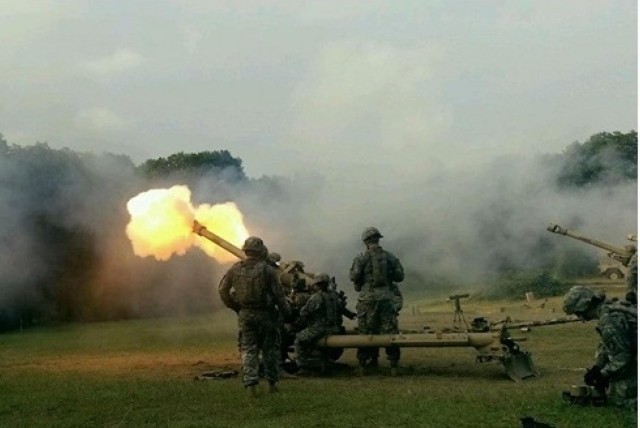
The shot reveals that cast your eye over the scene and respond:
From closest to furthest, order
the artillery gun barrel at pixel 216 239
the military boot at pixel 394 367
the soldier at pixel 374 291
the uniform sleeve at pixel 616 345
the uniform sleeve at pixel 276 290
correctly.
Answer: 1. the uniform sleeve at pixel 616 345
2. the uniform sleeve at pixel 276 290
3. the military boot at pixel 394 367
4. the soldier at pixel 374 291
5. the artillery gun barrel at pixel 216 239

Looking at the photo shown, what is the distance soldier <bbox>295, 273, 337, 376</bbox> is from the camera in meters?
13.9

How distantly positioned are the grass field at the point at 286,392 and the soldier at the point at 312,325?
0.72 meters

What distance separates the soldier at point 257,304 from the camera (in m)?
11.6

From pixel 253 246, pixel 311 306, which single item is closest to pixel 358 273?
pixel 311 306

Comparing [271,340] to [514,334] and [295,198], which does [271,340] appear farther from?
[295,198]

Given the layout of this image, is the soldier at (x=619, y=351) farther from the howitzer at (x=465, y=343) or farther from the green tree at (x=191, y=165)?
the green tree at (x=191, y=165)

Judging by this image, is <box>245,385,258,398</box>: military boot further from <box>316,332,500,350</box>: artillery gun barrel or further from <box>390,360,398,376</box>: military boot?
<box>390,360,398,376</box>: military boot

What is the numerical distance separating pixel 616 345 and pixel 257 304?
5405 millimetres

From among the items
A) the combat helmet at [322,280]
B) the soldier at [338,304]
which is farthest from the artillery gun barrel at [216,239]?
the soldier at [338,304]

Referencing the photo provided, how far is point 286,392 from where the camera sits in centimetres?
1146

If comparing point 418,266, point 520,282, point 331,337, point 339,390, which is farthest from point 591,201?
point 339,390

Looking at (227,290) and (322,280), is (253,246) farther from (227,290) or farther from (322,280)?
(322,280)

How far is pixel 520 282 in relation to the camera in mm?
35312

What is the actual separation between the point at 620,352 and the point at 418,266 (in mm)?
28774
